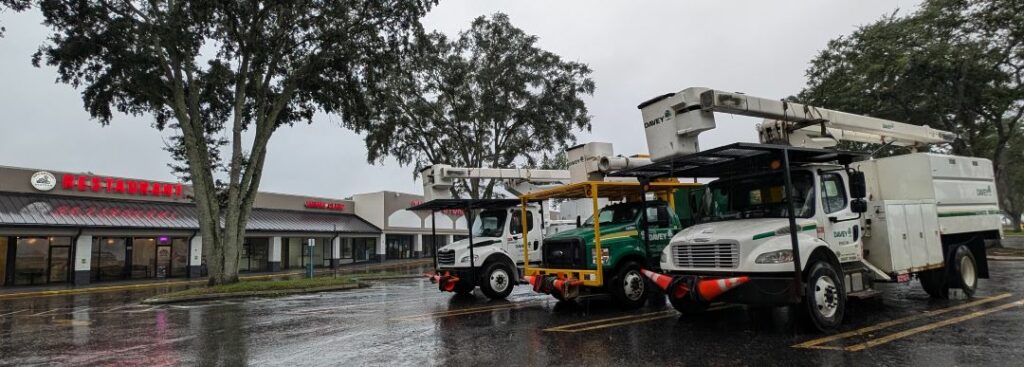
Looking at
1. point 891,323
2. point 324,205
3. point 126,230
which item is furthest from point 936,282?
point 324,205

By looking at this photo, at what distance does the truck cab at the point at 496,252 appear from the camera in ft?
43.0

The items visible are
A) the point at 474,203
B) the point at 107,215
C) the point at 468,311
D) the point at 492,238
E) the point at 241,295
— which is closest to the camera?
the point at 468,311

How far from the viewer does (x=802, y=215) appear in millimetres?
7711

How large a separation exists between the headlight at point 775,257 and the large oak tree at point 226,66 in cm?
1662

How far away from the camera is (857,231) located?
815cm

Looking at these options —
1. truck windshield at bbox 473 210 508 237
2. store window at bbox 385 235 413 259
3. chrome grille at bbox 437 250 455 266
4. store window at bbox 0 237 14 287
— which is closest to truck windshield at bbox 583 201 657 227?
truck windshield at bbox 473 210 508 237

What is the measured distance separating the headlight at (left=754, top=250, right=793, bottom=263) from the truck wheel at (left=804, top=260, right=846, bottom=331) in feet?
1.34

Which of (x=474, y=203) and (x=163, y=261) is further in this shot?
(x=163, y=261)

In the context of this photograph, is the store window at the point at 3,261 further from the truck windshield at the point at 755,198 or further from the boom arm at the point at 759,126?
the truck windshield at the point at 755,198

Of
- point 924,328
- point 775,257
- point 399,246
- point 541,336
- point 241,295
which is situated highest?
point 399,246

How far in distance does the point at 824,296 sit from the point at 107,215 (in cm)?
3094

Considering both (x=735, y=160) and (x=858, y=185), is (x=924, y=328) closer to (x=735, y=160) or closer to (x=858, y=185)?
(x=858, y=185)

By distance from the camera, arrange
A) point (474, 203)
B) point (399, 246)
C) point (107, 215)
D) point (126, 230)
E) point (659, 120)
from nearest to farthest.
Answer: point (659, 120), point (474, 203), point (107, 215), point (126, 230), point (399, 246)

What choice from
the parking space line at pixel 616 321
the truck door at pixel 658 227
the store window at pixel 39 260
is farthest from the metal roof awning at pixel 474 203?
the store window at pixel 39 260
